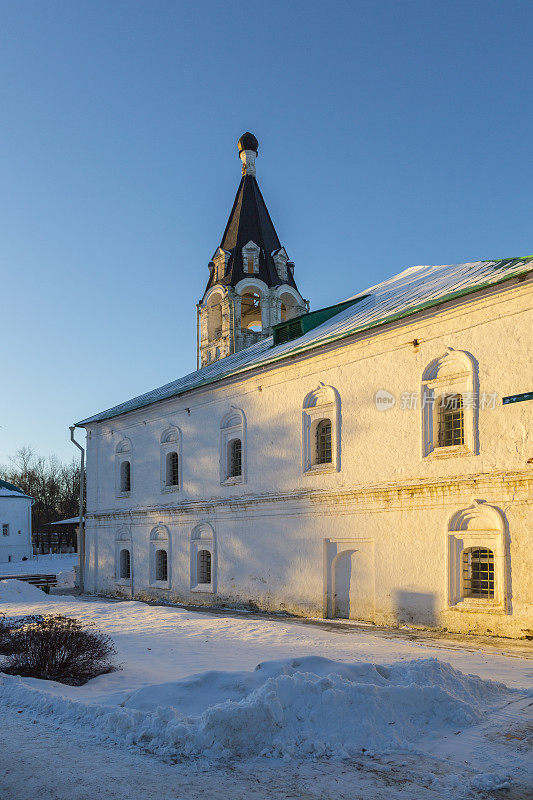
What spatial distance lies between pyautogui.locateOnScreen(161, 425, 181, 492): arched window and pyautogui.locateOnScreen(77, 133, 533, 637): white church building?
0.07m

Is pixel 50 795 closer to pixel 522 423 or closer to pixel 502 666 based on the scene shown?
Result: pixel 502 666

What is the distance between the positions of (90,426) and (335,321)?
12113mm

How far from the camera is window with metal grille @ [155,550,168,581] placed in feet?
71.7

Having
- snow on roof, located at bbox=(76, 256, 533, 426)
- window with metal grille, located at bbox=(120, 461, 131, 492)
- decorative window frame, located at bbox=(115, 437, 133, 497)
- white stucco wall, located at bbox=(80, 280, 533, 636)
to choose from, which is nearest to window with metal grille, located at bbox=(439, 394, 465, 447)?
white stucco wall, located at bbox=(80, 280, 533, 636)

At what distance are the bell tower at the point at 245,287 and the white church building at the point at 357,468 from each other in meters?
4.63

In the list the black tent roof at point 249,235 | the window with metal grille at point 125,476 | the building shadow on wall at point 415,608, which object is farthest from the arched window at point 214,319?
the building shadow on wall at point 415,608

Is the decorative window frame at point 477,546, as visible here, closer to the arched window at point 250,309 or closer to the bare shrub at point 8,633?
the bare shrub at point 8,633

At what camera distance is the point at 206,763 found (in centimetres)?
535

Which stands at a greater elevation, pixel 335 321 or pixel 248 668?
pixel 335 321

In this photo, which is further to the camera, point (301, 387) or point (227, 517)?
point (227, 517)

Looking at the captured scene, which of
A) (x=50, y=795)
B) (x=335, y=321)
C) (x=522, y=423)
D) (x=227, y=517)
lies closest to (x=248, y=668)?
(x=50, y=795)

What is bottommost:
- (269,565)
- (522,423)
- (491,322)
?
(269,565)

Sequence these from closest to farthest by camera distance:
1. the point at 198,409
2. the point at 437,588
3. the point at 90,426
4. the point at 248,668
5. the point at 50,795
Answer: the point at 50,795 < the point at 248,668 < the point at 437,588 < the point at 198,409 < the point at 90,426

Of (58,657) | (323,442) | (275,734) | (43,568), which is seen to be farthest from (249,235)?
(275,734)
